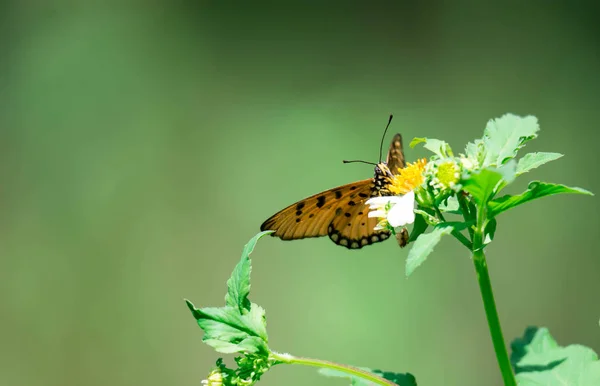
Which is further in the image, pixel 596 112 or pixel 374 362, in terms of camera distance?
pixel 596 112

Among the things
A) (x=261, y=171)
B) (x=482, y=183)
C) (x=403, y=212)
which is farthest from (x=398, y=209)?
(x=261, y=171)

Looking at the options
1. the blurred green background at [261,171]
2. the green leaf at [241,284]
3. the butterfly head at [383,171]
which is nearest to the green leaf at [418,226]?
the green leaf at [241,284]

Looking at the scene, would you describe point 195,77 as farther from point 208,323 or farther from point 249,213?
point 208,323

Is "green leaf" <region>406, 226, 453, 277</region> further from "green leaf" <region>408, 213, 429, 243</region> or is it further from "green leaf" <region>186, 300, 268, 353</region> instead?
"green leaf" <region>186, 300, 268, 353</region>

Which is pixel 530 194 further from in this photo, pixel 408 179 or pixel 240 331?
pixel 240 331

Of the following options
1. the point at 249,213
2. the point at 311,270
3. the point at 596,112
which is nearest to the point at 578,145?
the point at 596,112

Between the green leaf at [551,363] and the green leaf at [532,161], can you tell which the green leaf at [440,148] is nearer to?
the green leaf at [532,161]

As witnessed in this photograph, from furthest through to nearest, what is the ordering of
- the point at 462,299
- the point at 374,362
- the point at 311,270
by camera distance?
the point at 311,270 → the point at 462,299 → the point at 374,362
